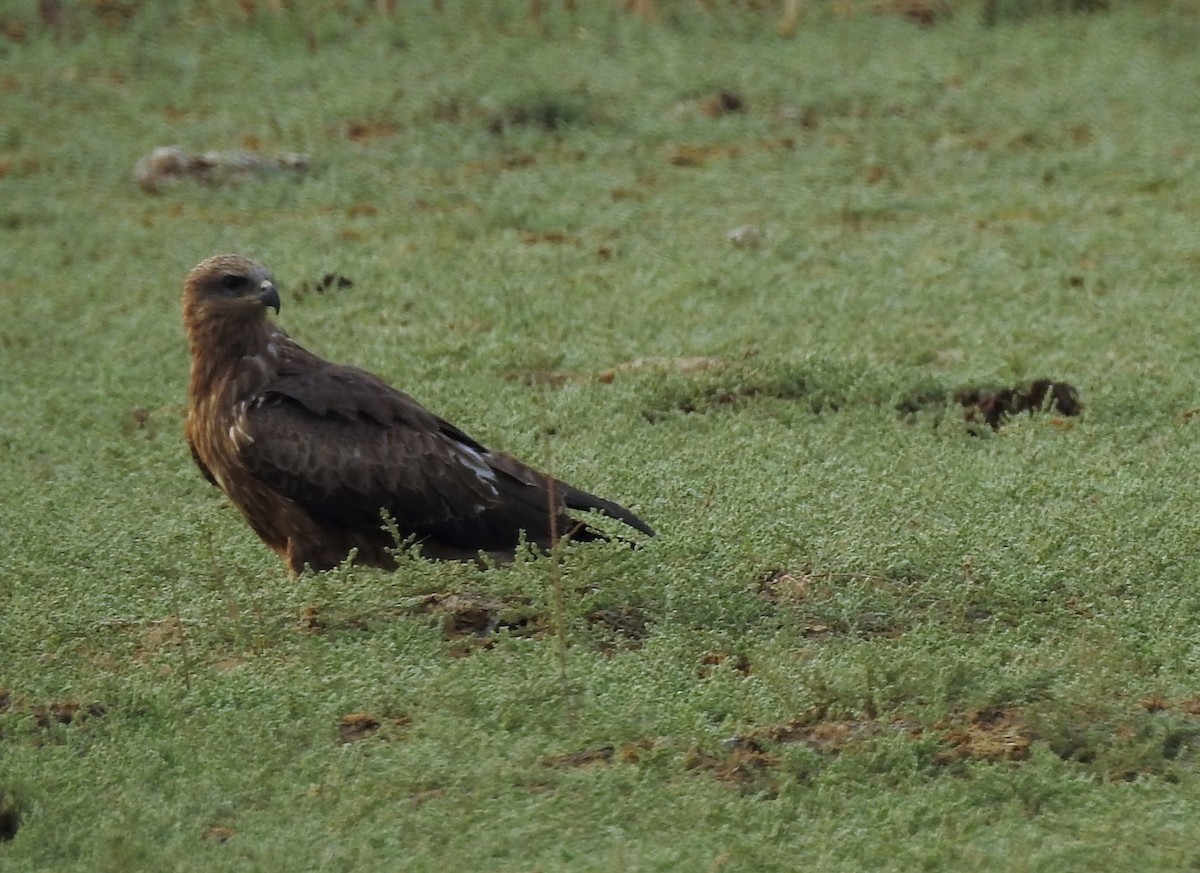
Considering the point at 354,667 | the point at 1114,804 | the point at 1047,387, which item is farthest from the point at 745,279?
the point at 1114,804

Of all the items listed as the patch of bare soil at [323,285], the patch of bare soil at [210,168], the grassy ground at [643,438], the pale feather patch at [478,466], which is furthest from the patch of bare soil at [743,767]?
the patch of bare soil at [210,168]

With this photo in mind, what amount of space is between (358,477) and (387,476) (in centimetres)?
9

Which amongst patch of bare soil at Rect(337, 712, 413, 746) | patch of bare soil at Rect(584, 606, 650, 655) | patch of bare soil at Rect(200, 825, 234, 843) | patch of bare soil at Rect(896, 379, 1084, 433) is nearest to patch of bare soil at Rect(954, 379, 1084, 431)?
patch of bare soil at Rect(896, 379, 1084, 433)

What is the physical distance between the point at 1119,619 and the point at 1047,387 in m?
2.49

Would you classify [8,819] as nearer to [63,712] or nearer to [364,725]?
[63,712]

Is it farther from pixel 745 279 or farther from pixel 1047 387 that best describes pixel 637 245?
pixel 1047 387

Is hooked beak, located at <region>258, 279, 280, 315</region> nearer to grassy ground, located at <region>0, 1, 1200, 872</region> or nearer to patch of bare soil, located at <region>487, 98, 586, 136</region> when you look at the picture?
grassy ground, located at <region>0, 1, 1200, 872</region>

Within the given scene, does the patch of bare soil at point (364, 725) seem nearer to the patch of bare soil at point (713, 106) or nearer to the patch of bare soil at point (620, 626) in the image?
the patch of bare soil at point (620, 626)

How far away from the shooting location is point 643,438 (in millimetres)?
8094

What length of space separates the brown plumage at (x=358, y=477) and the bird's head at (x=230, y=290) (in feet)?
0.97

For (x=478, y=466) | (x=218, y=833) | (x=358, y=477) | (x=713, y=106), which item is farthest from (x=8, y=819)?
(x=713, y=106)

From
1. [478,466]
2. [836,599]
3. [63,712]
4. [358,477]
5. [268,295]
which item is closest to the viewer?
[63,712]

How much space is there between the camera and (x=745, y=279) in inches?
403

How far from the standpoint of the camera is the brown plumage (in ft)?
21.6
